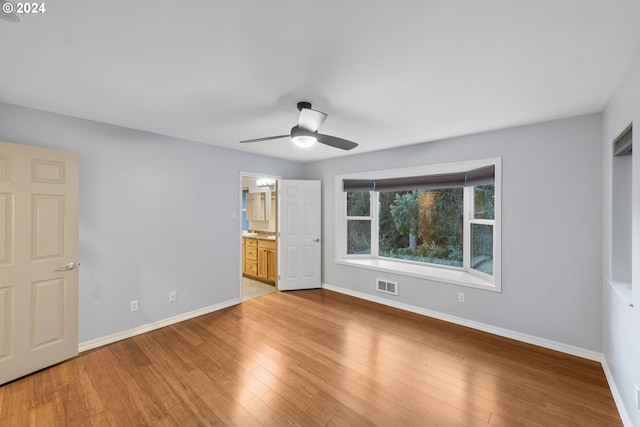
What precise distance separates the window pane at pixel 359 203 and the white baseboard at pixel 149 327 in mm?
2441

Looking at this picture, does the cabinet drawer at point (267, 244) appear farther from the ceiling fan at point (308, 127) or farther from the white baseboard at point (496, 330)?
the ceiling fan at point (308, 127)

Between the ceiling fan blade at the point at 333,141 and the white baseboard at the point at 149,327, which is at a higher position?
the ceiling fan blade at the point at 333,141

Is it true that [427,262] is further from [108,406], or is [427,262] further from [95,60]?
[95,60]

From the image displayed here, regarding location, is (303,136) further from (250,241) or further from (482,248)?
(250,241)

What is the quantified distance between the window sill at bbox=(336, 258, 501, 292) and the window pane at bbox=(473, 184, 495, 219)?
0.83 meters

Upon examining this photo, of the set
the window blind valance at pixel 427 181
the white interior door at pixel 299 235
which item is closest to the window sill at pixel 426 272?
the white interior door at pixel 299 235

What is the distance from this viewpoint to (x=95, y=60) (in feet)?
5.59

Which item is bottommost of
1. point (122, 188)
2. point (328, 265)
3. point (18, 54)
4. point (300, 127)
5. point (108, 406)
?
point (108, 406)

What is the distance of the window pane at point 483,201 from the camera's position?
3.38 meters

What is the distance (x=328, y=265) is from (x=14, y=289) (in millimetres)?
3818

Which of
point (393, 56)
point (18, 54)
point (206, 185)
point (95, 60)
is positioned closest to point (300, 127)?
point (393, 56)

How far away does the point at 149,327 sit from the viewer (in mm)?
3232

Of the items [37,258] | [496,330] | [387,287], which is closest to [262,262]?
[387,287]

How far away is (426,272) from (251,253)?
355 cm
